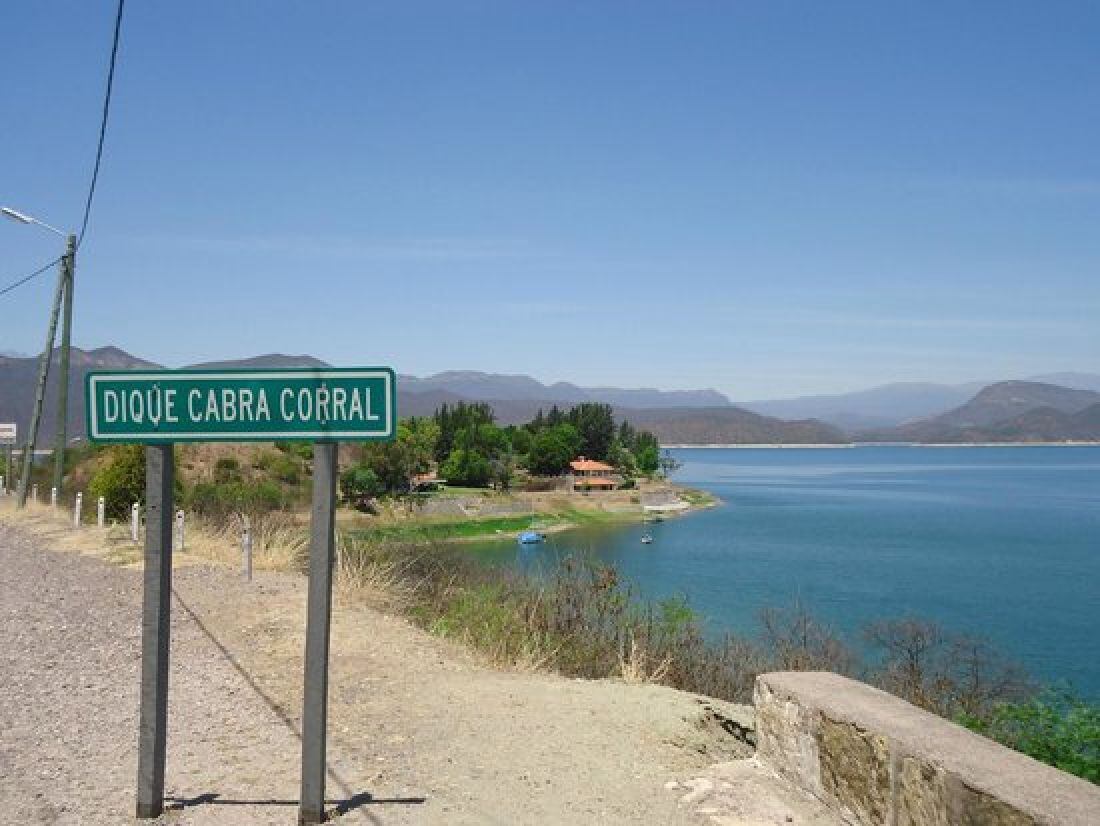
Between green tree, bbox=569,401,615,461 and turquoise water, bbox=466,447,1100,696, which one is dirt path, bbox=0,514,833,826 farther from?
green tree, bbox=569,401,615,461

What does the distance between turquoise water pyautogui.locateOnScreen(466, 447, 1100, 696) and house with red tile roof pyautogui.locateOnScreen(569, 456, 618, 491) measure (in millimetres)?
11408

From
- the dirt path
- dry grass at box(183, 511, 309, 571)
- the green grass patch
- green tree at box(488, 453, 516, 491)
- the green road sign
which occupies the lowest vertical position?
the green grass patch

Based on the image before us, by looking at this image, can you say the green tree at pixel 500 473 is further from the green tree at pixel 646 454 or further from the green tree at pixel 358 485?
the green tree at pixel 358 485

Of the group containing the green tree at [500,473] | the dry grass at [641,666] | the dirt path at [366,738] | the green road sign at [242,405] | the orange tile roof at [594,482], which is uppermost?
the green road sign at [242,405]

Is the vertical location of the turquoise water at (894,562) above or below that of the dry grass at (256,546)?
below

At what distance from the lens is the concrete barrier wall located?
4.20 m

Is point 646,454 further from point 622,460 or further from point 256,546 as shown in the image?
point 256,546

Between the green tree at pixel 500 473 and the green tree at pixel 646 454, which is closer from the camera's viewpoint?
the green tree at pixel 500 473

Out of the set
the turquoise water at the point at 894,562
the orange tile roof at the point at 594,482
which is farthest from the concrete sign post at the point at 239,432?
the orange tile roof at the point at 594,482

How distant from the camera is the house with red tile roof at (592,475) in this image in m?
96.9

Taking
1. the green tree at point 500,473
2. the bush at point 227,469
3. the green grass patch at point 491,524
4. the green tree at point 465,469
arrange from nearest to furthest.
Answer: the bush at point 227,469, the green grass patch at point 491,524, the green tree at point 465,469, the green tree at point 500,473

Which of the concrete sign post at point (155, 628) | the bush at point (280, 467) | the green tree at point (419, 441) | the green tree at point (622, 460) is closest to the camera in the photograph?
the concrete sign post at point (155, 628)

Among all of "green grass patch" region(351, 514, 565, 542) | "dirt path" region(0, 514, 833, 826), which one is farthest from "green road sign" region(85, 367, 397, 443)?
"green grass patch" region(351, 514, 565, 542)

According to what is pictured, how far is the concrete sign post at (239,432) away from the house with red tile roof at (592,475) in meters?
89.9
